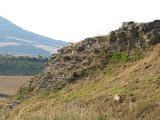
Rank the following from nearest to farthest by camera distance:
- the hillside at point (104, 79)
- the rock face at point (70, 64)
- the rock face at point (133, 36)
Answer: the hillside at point (104, 79) < the rock face at point (133, 36) < the rock face at point (70, 64)

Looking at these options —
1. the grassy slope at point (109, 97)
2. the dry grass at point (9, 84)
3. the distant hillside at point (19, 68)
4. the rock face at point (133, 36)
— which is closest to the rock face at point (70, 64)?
the grassy slope at point (109, 97)

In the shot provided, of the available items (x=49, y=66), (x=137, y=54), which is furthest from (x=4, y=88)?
(x=137, y=54)

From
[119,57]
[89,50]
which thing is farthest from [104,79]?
[89,50]

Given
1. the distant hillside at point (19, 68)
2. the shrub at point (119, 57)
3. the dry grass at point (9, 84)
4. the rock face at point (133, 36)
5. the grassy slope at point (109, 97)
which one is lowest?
the dry grass at point (9, 84)

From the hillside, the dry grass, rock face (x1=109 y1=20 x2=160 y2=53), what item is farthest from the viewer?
the dry grass

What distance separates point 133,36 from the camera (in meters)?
13.6

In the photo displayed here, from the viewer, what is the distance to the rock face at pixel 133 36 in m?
12.8

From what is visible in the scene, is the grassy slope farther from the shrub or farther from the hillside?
the shrub

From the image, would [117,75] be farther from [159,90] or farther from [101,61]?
[159,90]

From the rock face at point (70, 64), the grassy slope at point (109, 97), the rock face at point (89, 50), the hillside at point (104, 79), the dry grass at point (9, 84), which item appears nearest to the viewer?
the grassy slope at point (109, 97)

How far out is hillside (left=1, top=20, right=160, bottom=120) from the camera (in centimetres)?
912

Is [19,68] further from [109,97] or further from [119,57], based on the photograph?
[109,97]

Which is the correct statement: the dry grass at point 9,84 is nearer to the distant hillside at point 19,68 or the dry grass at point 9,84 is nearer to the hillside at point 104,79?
the distant hillside at point 19,68

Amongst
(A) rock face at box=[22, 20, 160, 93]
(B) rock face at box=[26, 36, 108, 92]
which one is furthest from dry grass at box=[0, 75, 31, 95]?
(A) rock face at box=[22, 20, 160, 93]
